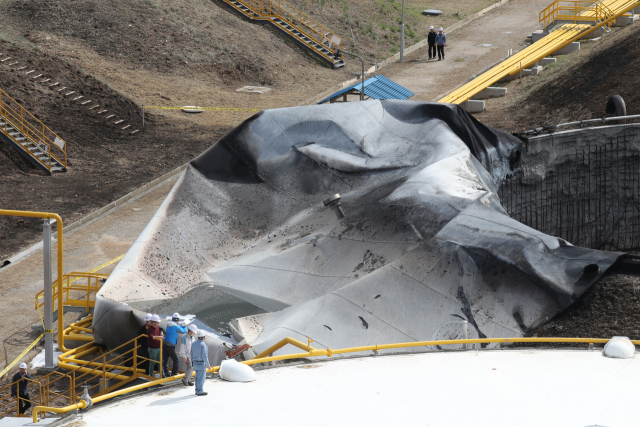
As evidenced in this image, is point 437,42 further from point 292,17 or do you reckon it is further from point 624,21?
point 624,21

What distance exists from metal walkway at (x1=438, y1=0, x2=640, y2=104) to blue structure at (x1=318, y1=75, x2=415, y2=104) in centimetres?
257

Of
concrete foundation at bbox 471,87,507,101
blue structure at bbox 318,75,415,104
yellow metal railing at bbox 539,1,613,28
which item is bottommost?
concrete foundation at bbox 471,87,507,101

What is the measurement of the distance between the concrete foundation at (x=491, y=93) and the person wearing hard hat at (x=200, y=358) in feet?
92.9

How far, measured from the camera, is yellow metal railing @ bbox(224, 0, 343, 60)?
45.2 m

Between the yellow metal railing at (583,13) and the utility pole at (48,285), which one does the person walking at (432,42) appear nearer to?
the yellow metal railing at (583,13)

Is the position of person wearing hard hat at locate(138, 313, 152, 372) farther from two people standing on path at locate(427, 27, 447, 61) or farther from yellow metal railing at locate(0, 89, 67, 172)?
two people standing on path at locate(427, 27, 447, 61)

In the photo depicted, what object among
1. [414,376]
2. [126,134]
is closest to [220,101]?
[126,134]

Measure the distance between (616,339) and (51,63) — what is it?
2935cm

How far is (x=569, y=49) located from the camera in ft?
135

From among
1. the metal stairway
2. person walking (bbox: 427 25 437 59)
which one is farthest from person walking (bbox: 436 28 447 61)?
the metal stairway

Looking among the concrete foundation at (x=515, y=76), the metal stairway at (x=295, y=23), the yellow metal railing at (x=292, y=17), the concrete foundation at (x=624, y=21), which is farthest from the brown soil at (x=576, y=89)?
the yellow metal railing at (x=292, y=17)

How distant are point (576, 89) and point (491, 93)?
4.50 m

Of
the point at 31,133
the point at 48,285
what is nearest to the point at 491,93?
the point at 31,133

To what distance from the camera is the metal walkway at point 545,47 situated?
37959mm
